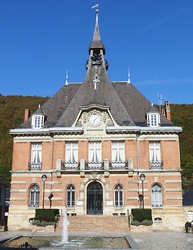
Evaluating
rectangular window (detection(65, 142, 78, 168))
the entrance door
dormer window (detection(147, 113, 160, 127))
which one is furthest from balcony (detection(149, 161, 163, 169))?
rectangular window (detection(65, 142, 78, 168))

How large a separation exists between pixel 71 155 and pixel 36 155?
11.7 feet

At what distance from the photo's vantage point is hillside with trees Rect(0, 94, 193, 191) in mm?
68831

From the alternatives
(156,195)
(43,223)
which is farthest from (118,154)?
(43,223)

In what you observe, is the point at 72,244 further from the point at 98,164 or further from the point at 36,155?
the point at 36,155

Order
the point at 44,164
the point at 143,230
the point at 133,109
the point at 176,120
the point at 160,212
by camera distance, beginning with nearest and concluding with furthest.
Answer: the point at 143,230, the point at 160,212, the point at 44,164, the point at 133,109, the point at 176,120

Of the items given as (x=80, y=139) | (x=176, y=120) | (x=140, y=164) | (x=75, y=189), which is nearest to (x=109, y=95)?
(x=80, y=139)

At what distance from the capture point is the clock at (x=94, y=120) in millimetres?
30375

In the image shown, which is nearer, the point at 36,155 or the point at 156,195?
the point at 156,195

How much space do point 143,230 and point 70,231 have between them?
5.71m

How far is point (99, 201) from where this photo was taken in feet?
95.2

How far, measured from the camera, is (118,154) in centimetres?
2989

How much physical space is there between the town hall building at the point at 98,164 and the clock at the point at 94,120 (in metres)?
0.04

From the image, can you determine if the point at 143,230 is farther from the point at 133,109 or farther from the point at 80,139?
the point at 133,109

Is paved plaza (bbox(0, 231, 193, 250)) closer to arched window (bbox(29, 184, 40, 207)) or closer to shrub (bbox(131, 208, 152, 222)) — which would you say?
shrub (bbox(131, 208, 152, 222))
